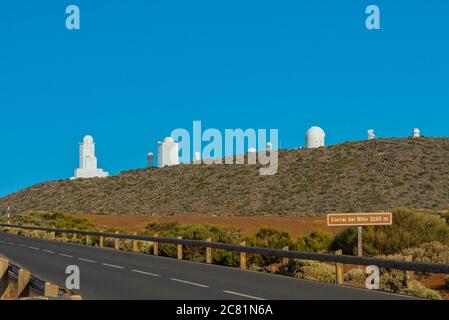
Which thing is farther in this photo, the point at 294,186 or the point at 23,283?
the point at 294,186

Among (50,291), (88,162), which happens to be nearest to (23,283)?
(50,291)

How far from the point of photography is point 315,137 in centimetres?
11288

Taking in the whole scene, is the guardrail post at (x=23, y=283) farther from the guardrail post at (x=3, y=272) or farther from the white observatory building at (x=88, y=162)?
the white observatory building at (x=88, y=162)

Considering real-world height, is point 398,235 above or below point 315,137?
below

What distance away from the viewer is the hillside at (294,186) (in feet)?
258

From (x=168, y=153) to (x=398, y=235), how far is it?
106 m

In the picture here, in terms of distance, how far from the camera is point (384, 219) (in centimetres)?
2044

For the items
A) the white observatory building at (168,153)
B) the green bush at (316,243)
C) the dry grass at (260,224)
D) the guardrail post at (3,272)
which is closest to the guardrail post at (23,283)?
the guardrail post at (3,272)

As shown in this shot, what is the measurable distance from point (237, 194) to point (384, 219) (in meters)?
72.9

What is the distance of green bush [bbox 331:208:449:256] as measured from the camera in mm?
25172

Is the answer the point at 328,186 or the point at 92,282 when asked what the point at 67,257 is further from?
the point at 328,186

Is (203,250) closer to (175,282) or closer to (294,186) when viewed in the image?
(175,282)

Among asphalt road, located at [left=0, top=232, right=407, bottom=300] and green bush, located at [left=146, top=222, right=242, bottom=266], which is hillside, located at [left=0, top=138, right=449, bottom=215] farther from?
asphalt road, located at [left=0, top=232, right=407, bottom=300]
